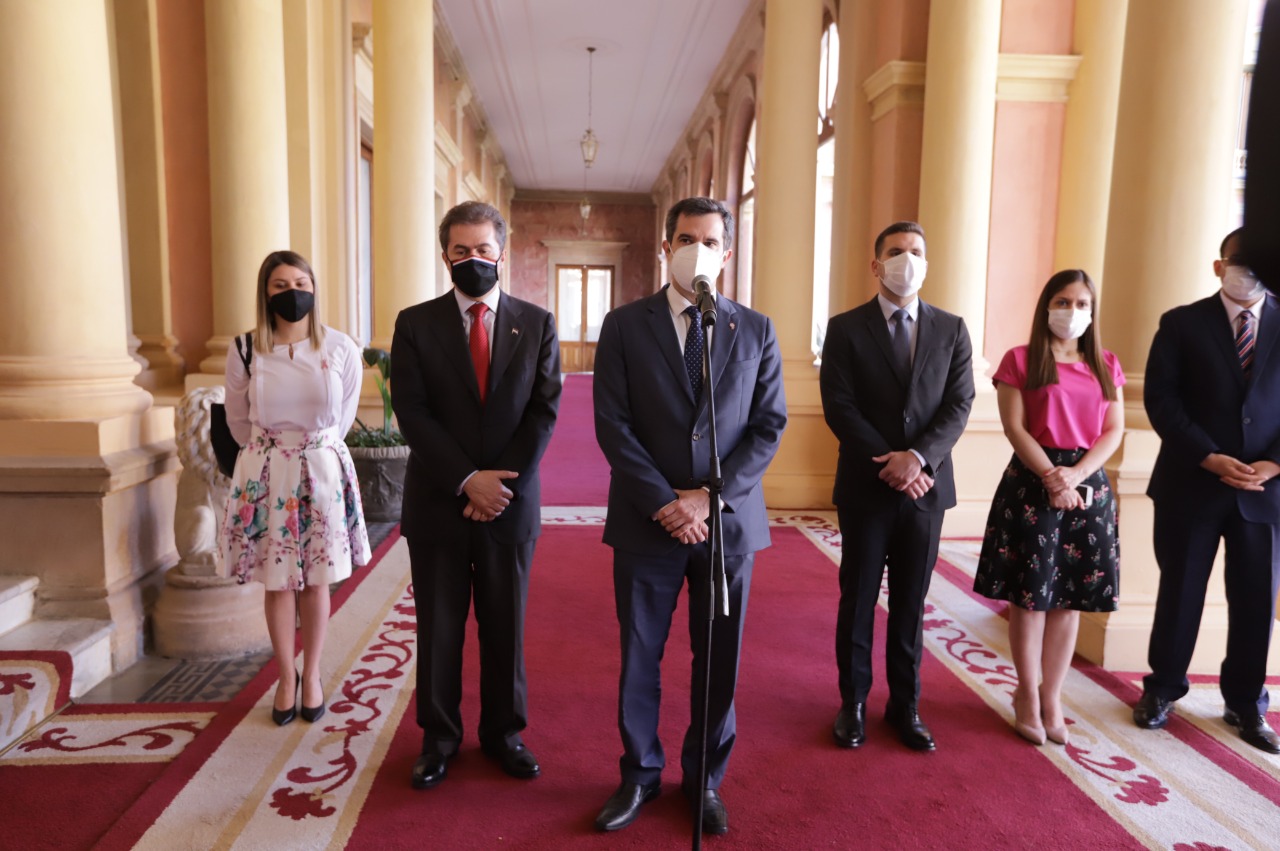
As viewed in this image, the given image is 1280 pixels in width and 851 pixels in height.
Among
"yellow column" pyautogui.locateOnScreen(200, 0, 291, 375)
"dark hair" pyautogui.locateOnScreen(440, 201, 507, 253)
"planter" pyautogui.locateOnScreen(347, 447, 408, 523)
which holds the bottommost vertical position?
"planter" pyautogui.locateOnScreen(347, 447, 408, 523)

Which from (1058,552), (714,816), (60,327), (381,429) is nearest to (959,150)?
(1058,552)

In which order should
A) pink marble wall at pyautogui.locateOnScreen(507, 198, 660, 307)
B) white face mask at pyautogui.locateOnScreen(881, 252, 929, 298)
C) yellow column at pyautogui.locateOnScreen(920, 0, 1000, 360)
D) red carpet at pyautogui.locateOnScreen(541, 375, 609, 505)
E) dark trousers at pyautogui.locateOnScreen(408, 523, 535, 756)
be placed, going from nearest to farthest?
dark trousers at pyautogui.locateOnScreen(408, 523, 535, 756), white face mask at pyautogui.locateOnScreen(881, 252, 929, 298), yellow column at pyautogui.locateOnScreen(920, 0, 1000, 360), red carpet at pyautogui.locateOnScreen(541, 375, 609, 505), pink marble wall at pyautogui.locateOnScreen(507, 198, 660, 307)

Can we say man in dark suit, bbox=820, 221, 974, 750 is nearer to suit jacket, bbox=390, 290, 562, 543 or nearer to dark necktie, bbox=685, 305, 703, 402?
dark necktie, bbox=685, 305, 703, 402

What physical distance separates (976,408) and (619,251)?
18543mm

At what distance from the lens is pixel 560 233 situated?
23.7 metres

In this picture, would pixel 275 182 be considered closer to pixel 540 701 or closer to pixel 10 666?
pixel 10 666

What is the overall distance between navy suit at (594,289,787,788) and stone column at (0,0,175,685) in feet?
7.21

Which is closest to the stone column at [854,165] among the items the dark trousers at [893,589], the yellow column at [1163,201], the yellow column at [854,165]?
the yellow column at [854,165]

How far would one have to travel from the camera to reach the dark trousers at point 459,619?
105 inches

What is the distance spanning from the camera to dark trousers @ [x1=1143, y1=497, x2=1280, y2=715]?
3.07 metres

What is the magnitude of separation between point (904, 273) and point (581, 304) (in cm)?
2145

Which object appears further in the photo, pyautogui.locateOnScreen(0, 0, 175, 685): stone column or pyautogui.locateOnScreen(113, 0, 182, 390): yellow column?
pyautogui.locateOnScreen(113, 0, 182, 390): yellow column

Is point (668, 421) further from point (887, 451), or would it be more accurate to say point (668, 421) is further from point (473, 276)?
point (887, 451)


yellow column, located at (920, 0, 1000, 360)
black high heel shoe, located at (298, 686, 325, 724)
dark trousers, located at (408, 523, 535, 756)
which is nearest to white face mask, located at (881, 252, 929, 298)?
dark trousers, located at (408, 523, 535, 756)
